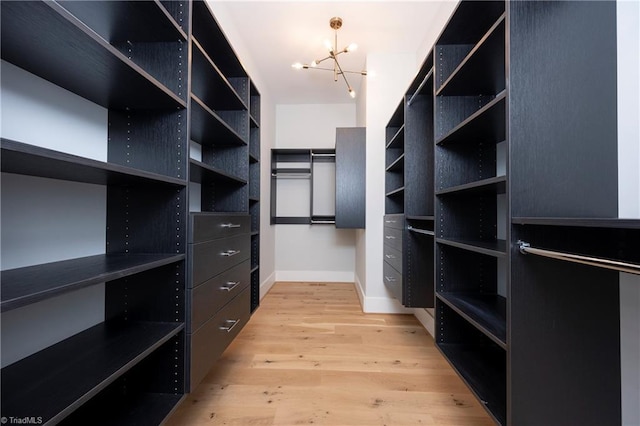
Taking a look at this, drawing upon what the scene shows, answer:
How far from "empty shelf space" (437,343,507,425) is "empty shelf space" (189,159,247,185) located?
1.55 metres

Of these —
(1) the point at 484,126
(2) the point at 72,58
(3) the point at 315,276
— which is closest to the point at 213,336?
(2) the point at 72,58

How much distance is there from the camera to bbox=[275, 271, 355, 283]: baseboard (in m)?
3.68

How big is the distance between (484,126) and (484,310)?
85 cm

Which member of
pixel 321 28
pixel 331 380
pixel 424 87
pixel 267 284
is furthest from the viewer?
pixel 267 284

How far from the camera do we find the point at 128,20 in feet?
3.21

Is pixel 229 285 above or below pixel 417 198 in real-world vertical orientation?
below

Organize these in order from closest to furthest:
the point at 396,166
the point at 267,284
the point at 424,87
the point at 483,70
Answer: the point at 483,70, the point at 424,87, the point at 396,166, the point at 267,284

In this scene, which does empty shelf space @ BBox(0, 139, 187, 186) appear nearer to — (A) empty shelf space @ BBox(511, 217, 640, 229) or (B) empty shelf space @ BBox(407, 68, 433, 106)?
(A) empty shelf space @ BBox(511, 217, 640, 229)

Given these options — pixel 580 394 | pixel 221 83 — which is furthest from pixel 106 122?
pixel 580 394

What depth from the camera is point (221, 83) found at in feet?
5.00

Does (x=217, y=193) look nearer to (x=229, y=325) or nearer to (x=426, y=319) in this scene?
(x=229, y=325)

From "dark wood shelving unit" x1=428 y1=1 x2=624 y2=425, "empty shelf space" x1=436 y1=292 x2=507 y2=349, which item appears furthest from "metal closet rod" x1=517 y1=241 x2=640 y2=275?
"empty shelf space" x1=436 y1=292 x2=507 y2=349

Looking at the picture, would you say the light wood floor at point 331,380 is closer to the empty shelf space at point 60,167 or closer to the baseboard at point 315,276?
the empty shelf space at point 60,167

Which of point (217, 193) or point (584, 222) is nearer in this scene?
point (584, 222)
